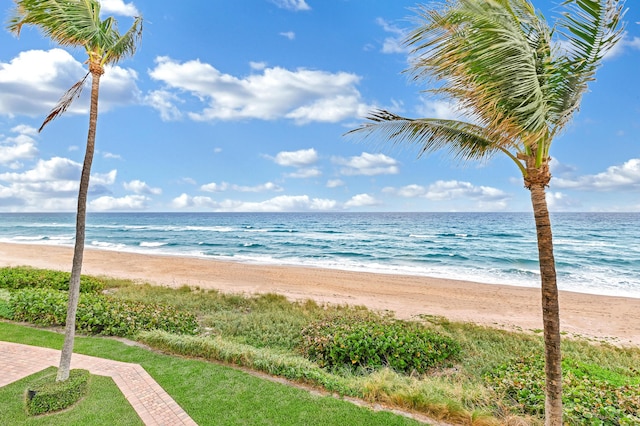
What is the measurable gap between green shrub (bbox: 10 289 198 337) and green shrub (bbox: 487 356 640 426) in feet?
25.9

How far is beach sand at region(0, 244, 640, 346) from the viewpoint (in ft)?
46.5

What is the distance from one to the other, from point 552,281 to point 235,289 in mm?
16633

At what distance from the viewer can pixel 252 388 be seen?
20.4 ft

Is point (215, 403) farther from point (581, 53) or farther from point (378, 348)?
point (581, 53)

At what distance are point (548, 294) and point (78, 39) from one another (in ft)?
24.7

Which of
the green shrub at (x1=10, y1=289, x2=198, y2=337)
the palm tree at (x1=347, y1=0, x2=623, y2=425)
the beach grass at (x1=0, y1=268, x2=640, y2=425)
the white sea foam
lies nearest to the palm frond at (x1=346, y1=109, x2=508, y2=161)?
the palm tree at (x1=347, y1=0, x2=623, y2=425)

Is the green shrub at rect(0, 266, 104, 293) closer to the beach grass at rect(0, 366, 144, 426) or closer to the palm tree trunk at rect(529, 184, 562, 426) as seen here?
the beach grass at rect(0, 366, 144, 426)

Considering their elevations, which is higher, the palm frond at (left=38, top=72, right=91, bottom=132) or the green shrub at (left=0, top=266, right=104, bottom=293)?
the palm frond at (left=38, top=72, right=91, bottom=132)

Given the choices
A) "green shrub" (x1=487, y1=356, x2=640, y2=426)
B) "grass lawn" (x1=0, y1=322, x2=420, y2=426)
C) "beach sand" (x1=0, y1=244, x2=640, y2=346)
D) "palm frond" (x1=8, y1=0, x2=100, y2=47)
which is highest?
"palm frond" (x1=8, y1=0, x2=100, y2=47)

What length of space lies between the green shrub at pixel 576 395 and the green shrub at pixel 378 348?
4.78ft

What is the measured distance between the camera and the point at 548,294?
4047 mm

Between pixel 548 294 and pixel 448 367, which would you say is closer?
pixel 548 294

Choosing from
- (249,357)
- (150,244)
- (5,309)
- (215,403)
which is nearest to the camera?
(215,403)

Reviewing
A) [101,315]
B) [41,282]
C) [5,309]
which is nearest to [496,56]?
[101,315]
